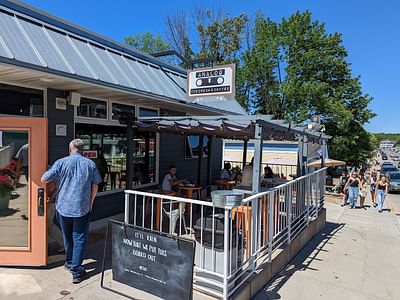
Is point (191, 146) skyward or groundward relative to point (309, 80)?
groundward

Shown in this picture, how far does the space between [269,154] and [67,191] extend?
19.4 m

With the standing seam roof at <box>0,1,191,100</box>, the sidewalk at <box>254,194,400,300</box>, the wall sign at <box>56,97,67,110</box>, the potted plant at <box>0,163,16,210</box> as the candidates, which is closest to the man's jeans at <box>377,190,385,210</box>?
the sidewalk at <box>254,194,400,300</box>

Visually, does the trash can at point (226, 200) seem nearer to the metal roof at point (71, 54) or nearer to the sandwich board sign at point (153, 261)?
the sandwich board sign at point (153, 261)

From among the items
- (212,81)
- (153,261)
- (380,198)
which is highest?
(212,81)

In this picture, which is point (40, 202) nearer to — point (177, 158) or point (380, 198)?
point (177, 158)

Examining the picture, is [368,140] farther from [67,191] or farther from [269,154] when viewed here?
[67,191]

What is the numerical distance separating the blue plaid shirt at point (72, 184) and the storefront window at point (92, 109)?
86.0 inches

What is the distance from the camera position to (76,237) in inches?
156

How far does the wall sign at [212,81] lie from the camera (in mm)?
5992

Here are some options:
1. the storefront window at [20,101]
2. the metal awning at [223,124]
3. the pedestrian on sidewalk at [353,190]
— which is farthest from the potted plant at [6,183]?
the pedestrian on sidewalk at [353,190]

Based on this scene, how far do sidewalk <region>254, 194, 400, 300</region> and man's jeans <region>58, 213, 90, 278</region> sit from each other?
7.37ft

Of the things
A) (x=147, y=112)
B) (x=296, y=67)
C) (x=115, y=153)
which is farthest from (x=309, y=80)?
(x=115, y=153)

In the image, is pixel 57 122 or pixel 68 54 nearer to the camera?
pixel 68 54

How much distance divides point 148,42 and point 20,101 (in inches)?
1085
